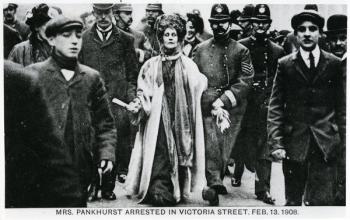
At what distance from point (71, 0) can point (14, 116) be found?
1.55 m

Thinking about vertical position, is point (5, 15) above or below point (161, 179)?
above

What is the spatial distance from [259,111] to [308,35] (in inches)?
43.4

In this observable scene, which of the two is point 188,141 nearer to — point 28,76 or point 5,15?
point 28,76

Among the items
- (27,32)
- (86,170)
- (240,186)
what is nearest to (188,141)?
(240,186)

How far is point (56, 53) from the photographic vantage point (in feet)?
23.2

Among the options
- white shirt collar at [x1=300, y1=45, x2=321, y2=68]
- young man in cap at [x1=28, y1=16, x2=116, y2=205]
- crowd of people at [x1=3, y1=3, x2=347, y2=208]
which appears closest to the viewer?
young man in cap at [x1=28, y1=16, x2=116, y2=205]

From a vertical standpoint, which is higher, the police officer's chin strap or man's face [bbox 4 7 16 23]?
man's face [bbox 4 7 16 23]

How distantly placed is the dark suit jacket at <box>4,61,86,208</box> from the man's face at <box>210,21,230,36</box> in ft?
7.27

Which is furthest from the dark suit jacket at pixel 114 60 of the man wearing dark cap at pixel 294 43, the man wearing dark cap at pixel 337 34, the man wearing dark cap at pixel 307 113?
the man wearing dark cap at pixel 337 34

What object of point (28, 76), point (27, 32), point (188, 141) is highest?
point (27, 32)

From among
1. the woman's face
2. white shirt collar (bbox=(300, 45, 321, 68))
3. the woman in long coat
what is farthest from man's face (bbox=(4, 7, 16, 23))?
white shirt collar (bbox=(300, 45, 321, 68))

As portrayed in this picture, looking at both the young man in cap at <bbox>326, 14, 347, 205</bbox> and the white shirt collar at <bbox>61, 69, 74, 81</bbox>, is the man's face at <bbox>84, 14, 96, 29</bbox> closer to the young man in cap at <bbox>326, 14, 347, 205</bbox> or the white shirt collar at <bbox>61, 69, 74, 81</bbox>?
the white shirt collar at <bbox>61, 69, 74, 81</bbox>

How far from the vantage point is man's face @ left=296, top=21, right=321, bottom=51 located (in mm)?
7289

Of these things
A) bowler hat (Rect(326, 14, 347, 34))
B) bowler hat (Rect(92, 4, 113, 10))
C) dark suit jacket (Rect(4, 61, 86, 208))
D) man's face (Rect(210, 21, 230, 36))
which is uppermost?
bowler hat (Rect(92, 4, 113, 10))
